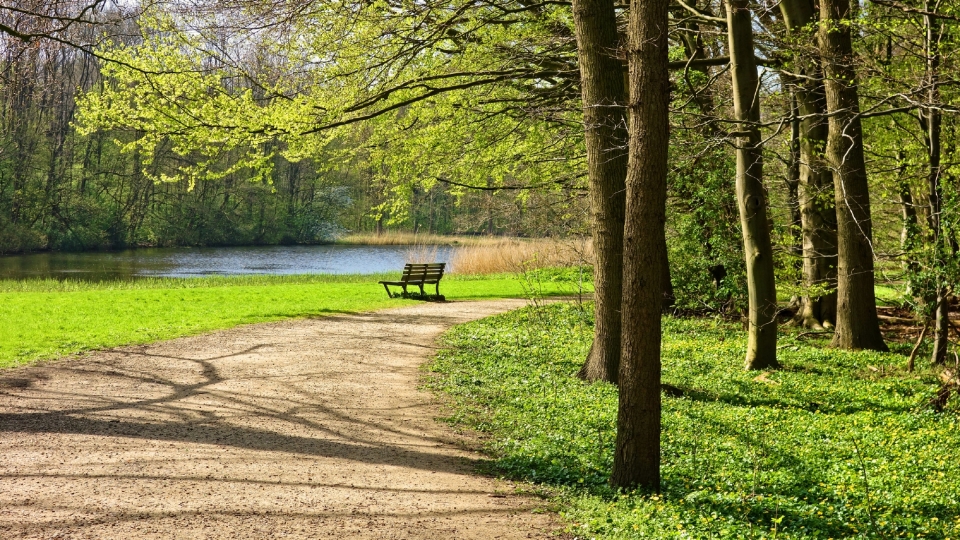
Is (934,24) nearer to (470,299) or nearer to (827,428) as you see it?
(827,428)

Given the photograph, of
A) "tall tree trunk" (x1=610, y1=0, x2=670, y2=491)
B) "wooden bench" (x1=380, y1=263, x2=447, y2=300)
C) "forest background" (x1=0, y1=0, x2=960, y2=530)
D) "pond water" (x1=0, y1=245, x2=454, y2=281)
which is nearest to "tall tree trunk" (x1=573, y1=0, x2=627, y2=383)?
"forest background" (x1=0, y1=0, x2=960, y2=530)

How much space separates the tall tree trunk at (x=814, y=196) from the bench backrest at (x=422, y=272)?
991 cm

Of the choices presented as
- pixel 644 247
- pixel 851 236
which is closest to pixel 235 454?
pixel 644 247

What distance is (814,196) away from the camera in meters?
12.4

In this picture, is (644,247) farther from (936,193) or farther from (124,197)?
(124,197)

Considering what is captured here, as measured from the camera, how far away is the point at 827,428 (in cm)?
787

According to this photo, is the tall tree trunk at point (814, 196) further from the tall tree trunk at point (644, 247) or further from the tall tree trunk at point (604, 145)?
the tall tree trunk at point (644, 247)

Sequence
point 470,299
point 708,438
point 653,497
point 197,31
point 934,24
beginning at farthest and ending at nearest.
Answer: point 470,299 → point 197,31 → point 934,24 → point 708,438 → point 653,497

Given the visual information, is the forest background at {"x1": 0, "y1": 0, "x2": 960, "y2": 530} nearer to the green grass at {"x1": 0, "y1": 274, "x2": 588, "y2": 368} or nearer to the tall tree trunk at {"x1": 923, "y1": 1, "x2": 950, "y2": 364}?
the tall tree trunk at {"x1": 923, "y1": 1, "x2": 950, "y2": 364}

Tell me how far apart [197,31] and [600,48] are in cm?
833

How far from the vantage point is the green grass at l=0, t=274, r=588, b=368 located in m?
12.7

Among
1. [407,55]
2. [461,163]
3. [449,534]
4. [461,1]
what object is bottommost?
[449,534]

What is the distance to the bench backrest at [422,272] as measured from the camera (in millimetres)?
21031

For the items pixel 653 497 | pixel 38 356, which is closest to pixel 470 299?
pixel 38 356
